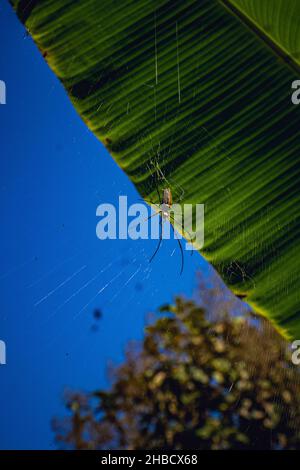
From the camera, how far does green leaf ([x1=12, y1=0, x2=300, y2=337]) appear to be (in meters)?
0.93

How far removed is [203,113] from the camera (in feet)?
3.17

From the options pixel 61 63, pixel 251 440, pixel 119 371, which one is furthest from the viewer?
pixel 119 371

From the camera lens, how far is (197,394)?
2.90 m

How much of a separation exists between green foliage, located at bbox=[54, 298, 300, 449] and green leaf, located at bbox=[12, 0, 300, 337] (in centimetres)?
190

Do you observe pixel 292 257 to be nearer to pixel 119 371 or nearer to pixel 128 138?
pixel 128 138

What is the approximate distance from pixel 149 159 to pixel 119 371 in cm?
237

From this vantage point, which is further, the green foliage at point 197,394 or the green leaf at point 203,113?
the green foliage at point 197,394

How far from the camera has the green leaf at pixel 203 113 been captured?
0.93m

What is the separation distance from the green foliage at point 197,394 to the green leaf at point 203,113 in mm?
1896

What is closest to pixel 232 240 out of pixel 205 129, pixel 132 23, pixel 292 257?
pixel 292 257

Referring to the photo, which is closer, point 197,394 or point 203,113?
point 203,113

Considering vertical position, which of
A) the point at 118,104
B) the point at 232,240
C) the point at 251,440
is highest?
the point at 118,104

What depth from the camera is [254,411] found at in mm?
2838

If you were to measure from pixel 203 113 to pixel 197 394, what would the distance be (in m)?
2.41
